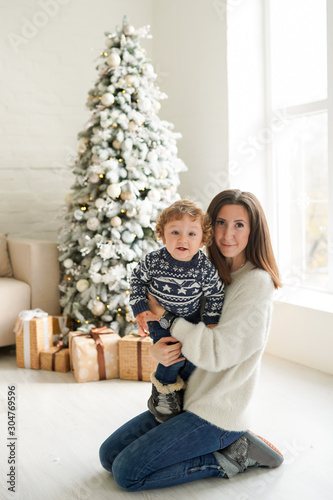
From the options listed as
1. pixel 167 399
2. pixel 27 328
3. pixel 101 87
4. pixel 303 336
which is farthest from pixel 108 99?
pixel 167 399

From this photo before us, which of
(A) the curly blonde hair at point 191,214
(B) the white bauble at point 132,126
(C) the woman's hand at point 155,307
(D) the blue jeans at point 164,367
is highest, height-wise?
(B) the white bauble at point 132,126

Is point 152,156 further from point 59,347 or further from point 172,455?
point 172,455

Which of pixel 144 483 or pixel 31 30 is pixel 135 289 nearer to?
pixel 144 483

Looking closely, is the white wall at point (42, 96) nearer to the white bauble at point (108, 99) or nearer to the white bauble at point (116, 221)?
the white bauble at point (108, 99)

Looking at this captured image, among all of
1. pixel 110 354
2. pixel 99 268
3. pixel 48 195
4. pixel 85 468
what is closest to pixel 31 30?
pixel 48 195

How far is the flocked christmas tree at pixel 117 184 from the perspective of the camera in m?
3.24

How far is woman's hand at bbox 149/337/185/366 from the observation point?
179 centimetres

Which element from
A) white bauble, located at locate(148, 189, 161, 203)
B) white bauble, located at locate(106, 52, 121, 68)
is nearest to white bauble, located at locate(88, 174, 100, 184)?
white bauble, located at locate(148, 189, 161, 203)

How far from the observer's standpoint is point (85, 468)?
1.98 metres

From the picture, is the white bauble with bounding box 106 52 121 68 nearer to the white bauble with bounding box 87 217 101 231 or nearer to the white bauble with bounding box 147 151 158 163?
the white bauble with bounding box 147 151 158 163

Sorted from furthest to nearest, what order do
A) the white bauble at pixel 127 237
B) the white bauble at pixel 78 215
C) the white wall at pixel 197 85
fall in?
the white wall at pixel 197 85
the white bauble at pixel 78 215
the white bauble at pixel 127 237

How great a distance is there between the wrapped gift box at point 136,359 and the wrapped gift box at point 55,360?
1.30 feet

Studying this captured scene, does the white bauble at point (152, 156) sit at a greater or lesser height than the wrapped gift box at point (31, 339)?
greater

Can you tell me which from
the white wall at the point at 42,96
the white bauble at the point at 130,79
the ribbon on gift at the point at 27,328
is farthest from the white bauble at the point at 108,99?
the ribbon on gift at the point at 27,328
